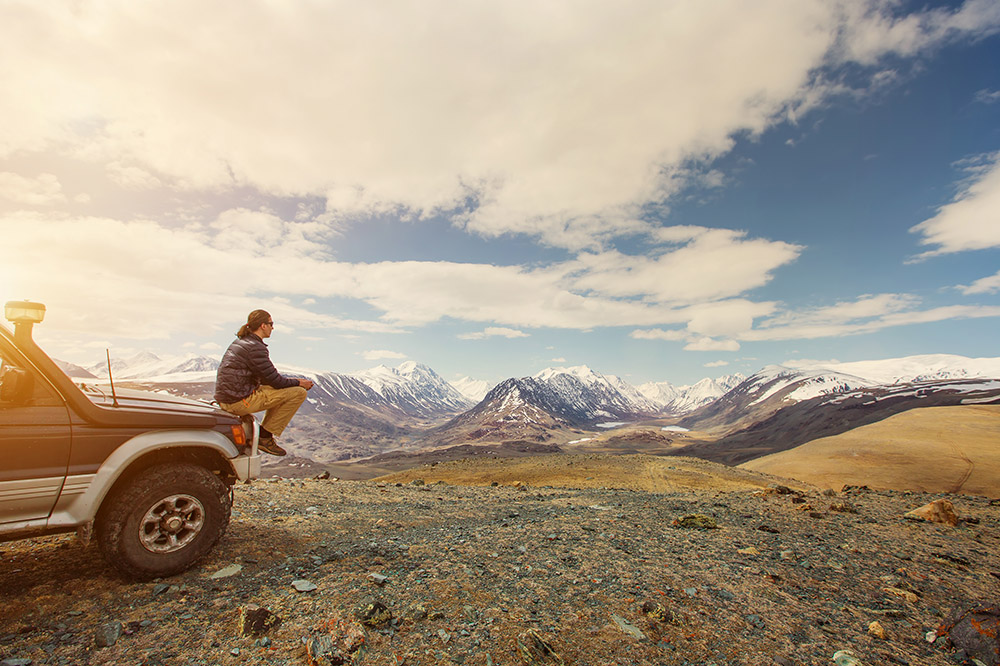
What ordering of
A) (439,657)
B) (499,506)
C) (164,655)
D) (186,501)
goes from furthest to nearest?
(499,506), (186,501), (439,657), (164,655)

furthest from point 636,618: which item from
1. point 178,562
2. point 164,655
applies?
point 178,562

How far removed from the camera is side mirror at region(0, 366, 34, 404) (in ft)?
15.2

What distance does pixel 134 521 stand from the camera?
5305mm

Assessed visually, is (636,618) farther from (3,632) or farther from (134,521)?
(3,632)

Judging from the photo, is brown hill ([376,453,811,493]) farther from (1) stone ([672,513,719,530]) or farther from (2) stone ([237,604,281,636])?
(2) stone ([237,604,281,636])

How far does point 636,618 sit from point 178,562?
6.31 m

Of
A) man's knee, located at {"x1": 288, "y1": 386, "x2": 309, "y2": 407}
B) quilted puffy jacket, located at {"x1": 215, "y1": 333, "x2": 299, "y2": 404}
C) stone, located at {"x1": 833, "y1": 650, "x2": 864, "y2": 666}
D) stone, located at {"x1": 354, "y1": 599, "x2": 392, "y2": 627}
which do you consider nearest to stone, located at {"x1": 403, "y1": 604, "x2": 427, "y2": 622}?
stone, located at {"x1": 354, "y1": 599, "x2": 392, "y2": 627}

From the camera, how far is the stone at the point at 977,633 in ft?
16.3

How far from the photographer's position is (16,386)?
471cm

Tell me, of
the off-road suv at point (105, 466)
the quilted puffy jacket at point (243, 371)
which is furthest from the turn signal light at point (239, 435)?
the quilted puffy jacket at point (243, 371)

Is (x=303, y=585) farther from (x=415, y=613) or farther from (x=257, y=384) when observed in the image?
(x=257, y=384)

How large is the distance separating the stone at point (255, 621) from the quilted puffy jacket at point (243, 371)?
11.7ft

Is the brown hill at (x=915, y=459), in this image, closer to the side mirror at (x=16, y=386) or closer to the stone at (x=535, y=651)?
the stone at (x=535, y=651)

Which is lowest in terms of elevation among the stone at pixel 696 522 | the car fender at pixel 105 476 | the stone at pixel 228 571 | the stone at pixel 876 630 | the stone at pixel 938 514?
the stone at pixel 938 514
